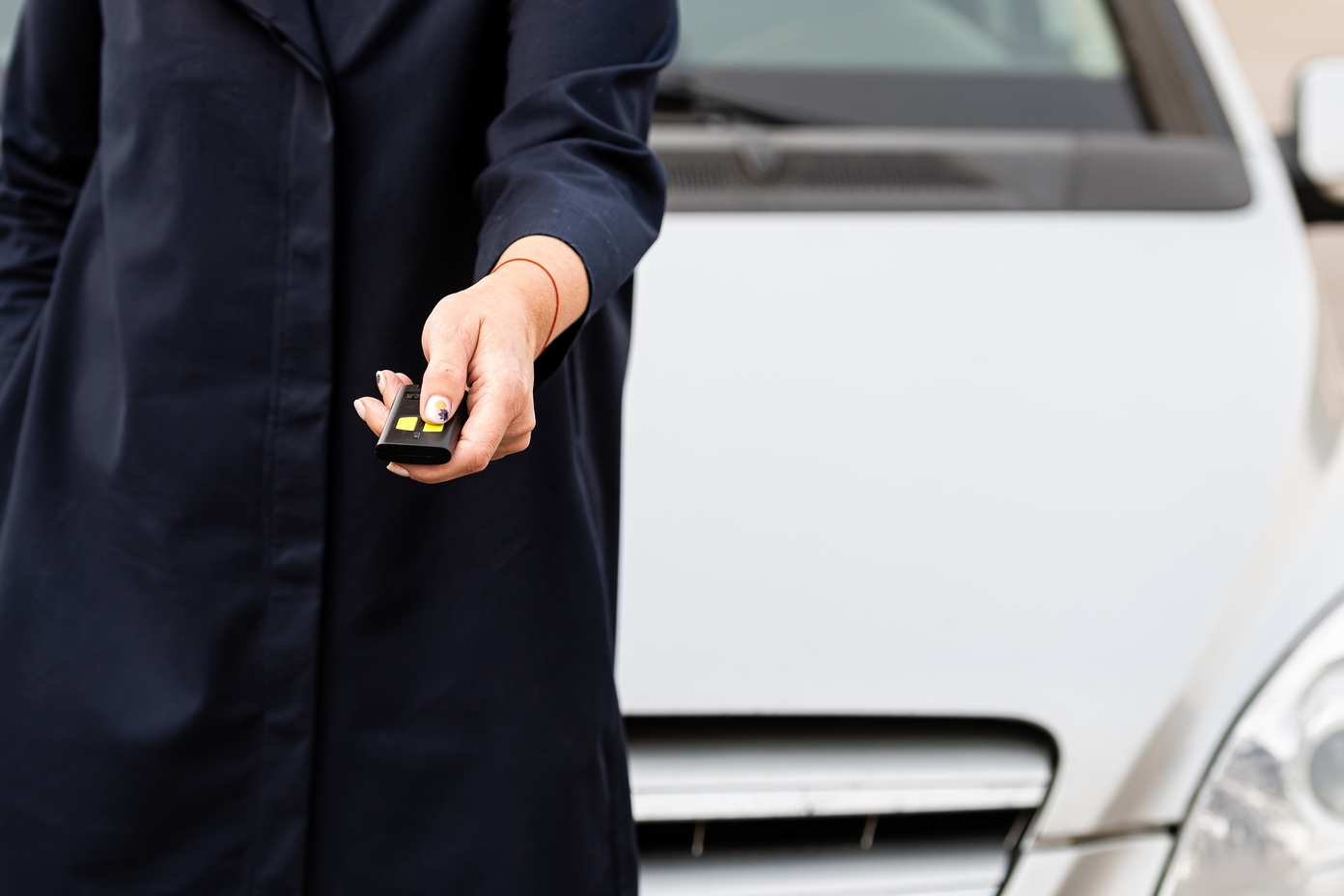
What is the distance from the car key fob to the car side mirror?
77.0 inches

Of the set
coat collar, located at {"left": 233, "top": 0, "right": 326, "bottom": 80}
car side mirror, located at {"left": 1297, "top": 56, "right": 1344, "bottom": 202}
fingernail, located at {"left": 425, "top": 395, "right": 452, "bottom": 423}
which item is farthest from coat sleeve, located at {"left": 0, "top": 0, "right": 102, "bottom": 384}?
car side mirror, located at {"left": 1297, "top": 56, "right": 1344, "bottom": 202}

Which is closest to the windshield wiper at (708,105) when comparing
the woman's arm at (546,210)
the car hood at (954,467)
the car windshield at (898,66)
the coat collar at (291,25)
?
the car windshield at (898,66)

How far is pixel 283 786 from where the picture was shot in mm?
1208

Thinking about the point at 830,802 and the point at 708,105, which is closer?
the point at 830,802

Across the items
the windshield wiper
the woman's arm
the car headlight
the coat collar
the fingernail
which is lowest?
the car headlight

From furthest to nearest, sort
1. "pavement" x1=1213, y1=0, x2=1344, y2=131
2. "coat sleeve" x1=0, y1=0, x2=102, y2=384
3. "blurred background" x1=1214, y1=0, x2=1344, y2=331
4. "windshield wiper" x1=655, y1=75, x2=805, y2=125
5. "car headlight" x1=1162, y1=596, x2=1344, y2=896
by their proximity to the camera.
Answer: "pavement" x1=1213, y1=0, x2=1344, y2=131
"blurred background" x1=1214, y1=0, x2=1344, y2=331
"windshield wiper" x1=655, y1=75, x2=805, y2=125
"car headlight" x1=1162, y1=596, x2=1344, y2=896
"coat sleeve" x1=0, y1=0, x2=102, y2=384

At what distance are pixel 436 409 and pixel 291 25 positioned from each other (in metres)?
0.44

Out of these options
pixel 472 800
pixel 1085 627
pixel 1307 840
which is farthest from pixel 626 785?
pixel 1307 840

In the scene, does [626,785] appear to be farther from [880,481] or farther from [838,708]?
[880,481]

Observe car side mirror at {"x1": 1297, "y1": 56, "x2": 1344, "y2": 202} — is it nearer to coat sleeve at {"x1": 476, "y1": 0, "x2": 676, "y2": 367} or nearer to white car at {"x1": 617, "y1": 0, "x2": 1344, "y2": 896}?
white car at {"x1": 617, "y1": 0, "x2": 1344, "y2": 896}

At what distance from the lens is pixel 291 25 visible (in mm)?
1093

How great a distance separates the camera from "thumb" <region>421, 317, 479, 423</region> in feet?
A: 2.74

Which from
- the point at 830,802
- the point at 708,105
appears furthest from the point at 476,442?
the point at 708,105

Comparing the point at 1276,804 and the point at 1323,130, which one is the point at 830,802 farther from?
the point at 1323,130
